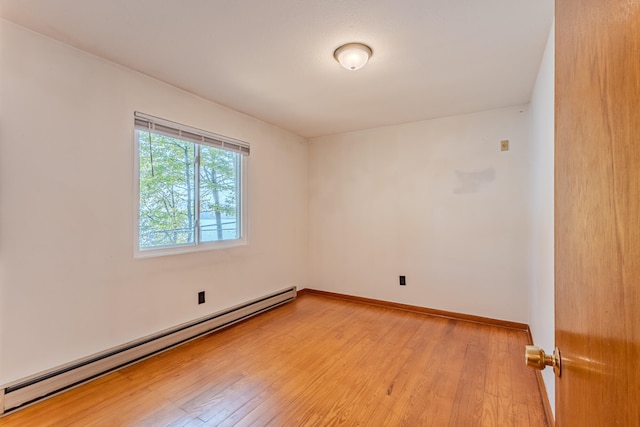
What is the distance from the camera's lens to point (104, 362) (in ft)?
6.57

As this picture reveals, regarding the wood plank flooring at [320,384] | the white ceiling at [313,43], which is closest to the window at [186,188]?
the white ceiling at [313,43]

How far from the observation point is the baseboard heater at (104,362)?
5.48 feet

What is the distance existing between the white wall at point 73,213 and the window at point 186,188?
11 centimetres

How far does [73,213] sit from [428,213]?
3.21 m

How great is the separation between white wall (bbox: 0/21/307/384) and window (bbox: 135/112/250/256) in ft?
0.34

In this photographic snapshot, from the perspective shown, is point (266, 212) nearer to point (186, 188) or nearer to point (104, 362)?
point (186, 188)

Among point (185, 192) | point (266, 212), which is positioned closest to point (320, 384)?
point (185, 192)

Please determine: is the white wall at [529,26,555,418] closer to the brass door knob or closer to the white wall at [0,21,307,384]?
the brass door knob

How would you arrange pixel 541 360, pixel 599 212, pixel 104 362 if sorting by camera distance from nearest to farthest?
pixel 599 212
pixel 541 360
pixel 104 362

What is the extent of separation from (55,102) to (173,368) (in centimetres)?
197

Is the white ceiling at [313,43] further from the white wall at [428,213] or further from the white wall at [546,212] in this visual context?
the white wall at [428,213]

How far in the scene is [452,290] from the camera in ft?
10.5

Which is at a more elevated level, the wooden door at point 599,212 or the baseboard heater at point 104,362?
the wooden door at point 599,212

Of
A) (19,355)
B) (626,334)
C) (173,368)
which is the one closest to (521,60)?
(626,334)
